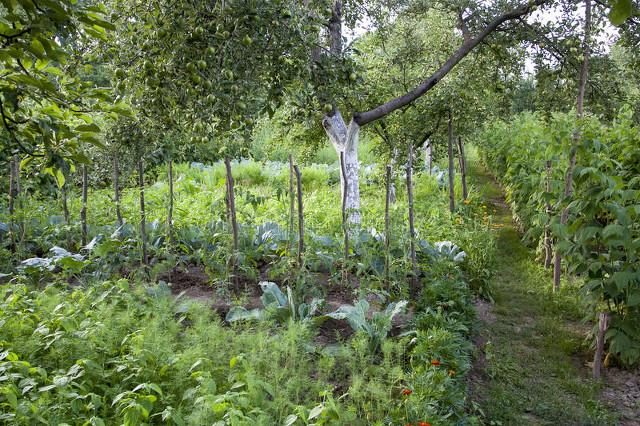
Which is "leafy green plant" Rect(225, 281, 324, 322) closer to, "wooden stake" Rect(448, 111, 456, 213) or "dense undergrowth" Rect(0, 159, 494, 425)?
"dense undergrowth" Rect(0, 159, 494, 425)

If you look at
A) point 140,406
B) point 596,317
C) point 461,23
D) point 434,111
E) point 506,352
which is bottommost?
point 506,352

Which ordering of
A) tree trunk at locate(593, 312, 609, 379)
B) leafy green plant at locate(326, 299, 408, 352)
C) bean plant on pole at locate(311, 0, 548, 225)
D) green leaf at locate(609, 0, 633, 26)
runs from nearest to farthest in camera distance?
green leaf at locate(609, 0, 633, 26) < leafy green plant at locate(326, 299, 408, 352) < tree trunk at locate(593, 312, 609, 379) < bean plant on pole at locate(311, 0, 548, 225)

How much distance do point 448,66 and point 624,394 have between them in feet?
17.7

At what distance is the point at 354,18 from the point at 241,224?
189 inches

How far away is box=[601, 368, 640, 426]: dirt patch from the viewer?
4242 millimetres

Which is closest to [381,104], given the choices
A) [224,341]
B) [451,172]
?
[451,172]

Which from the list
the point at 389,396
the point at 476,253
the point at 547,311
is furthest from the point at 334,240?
the point at 389,396

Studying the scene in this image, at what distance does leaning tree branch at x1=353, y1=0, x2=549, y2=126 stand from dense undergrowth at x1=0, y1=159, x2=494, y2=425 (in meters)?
2.62

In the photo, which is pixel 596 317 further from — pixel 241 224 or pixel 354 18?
pixel 354 18

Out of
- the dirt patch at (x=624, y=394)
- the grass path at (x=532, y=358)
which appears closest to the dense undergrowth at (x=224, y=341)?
the grass path at (x=532, y=358)

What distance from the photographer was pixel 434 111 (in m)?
9.70

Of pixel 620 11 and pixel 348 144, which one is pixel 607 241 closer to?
pixel 620 11

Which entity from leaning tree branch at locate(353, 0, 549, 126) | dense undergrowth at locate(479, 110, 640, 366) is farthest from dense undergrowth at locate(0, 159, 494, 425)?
leaning tree branch at locate(353, 0, 549, 126)

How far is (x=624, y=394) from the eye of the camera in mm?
4559
